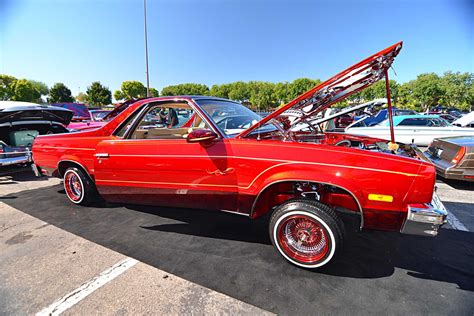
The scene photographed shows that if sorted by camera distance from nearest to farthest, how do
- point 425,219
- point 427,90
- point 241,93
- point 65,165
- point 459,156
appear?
point 425,219 → point 65,165 → point 459,156 → point 427,90 → point 241,93

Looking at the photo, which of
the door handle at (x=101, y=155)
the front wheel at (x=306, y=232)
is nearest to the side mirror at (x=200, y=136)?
the front wheel at (x=306, y=232)

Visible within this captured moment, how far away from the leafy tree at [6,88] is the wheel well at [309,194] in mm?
76760

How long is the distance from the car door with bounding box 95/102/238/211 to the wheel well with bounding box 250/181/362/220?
0.28 m

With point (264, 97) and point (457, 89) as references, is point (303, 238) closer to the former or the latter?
point (457, 89)

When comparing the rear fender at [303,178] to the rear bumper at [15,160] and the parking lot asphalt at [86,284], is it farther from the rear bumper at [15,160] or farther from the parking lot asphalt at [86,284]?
the rear bumper at [15,160]

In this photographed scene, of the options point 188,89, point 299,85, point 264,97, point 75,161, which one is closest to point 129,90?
point 188,89

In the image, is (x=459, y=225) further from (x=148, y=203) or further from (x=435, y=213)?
(x=148, y=203)

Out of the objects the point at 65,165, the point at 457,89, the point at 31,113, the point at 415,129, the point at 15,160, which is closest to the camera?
the point at 65,165

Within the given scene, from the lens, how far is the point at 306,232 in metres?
2.32

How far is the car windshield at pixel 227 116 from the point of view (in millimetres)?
2766

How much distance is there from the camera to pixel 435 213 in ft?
6.14

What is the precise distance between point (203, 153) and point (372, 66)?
1.94 meters

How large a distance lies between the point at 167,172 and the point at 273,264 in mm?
1499

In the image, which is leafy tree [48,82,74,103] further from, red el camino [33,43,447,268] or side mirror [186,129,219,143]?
side mirror [186,129,219,143]
